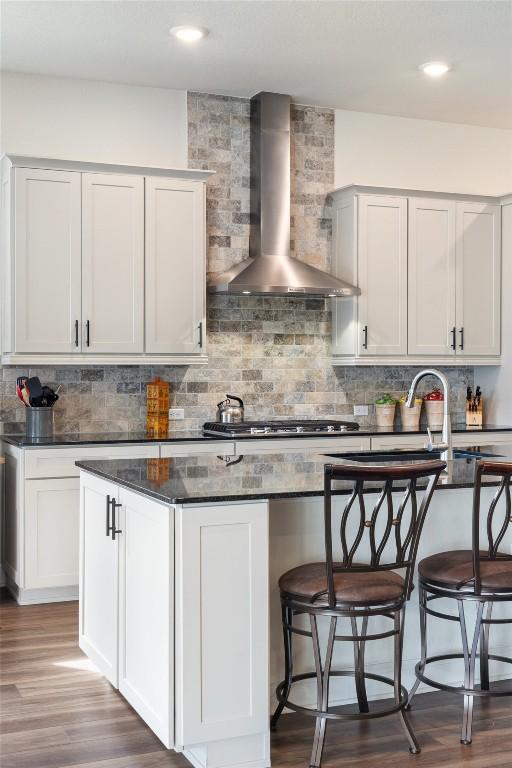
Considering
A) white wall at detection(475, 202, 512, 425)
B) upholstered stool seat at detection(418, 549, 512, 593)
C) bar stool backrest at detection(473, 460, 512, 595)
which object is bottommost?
upholstered stool seat at detection(418, 549, 512, 593)

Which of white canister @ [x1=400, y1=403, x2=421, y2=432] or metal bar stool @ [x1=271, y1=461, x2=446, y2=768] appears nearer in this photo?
metal bar stool @ [x1=271, y1=461, x2=446, y2=768]

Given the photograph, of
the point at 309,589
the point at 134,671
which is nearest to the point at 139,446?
the point at 134,671

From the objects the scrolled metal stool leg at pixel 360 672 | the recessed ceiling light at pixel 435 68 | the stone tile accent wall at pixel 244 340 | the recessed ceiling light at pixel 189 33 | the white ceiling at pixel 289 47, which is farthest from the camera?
the stone tile accent wall at pixel 244 340

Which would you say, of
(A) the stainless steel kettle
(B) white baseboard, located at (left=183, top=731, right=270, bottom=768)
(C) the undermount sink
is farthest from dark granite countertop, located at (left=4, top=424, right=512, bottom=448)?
(B) white baseboard, located at (left=183, top=731, right=270, bottom=768)

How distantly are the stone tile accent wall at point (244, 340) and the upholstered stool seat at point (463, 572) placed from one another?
2920 mm

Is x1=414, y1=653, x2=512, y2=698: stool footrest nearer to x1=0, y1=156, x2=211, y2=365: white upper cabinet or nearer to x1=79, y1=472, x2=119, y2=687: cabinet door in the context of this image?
x1=79, y1=472, x2=119, y2=687: cabinet door

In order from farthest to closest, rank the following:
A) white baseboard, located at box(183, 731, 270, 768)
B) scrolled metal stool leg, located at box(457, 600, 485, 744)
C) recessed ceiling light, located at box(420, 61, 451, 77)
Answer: recessed ceiling light, located at box(420, 61, 451, 77), scrolled metal stool leg, located at box(457, 600, 485, 744), white baseboard, located at box(183, 731, 270, 768)

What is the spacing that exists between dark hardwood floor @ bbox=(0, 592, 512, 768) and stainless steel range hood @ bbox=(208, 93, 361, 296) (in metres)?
2.91

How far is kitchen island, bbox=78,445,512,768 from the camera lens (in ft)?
9.36

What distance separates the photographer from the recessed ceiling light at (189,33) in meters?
4.81

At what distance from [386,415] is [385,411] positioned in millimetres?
28

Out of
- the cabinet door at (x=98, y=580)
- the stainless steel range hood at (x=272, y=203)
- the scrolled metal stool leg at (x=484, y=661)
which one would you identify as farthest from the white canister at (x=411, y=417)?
the cabinet door at (x=98, y=580)

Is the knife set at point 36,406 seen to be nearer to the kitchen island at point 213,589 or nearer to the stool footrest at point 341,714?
the kitchen island at point 213,589

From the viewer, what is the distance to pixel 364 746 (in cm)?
310
